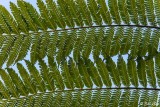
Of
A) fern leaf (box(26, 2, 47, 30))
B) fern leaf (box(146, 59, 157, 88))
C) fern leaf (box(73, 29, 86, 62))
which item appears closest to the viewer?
fern leaf (box(146, 59, 157, 88))

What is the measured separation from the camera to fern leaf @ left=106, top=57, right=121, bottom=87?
2438 mm

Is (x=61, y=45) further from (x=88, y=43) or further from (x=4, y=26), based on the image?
(x=4, y=26)

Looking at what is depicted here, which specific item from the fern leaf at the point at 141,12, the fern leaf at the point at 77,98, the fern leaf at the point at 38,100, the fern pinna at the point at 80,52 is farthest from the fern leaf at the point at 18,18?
the fern leaf at the point at 141,12

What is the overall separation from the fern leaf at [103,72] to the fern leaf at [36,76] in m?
0.41

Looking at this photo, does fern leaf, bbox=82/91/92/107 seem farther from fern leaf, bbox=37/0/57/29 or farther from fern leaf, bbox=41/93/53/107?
fern leaf, bbox=37/0/57/29

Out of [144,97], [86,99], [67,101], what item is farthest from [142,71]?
[67,101]

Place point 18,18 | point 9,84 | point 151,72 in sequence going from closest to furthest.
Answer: point 151,72, point 9,84, point 18,18

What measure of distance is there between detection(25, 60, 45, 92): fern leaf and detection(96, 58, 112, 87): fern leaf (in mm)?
408

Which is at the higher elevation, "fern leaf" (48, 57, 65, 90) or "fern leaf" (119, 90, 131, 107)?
"fern leaf" (48, 57, 65, 90)

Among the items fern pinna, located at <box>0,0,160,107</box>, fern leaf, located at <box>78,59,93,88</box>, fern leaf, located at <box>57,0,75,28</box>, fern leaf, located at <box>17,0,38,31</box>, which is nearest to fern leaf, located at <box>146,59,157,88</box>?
fern pinna, located at <box>0,0,160,107</box>

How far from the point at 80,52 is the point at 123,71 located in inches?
12.8

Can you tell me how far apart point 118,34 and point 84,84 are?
439 millimetres

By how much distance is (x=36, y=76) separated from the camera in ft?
8.15

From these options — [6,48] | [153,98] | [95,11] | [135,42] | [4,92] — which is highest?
[95,11]
